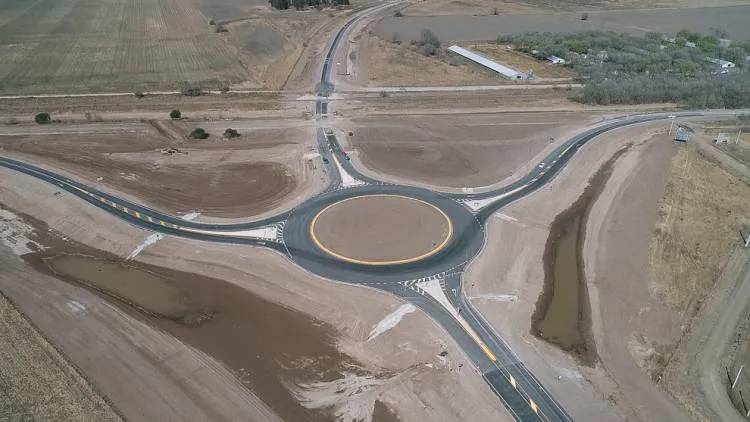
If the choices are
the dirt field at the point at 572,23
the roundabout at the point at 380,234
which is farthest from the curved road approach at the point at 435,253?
the dirt field at the point at 572,23

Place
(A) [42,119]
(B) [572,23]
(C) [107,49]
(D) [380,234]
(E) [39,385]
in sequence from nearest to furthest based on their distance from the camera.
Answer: (E) [39,385], (D) [380,234], (A) [42,119], (C) [107,49], (B) [572,23]

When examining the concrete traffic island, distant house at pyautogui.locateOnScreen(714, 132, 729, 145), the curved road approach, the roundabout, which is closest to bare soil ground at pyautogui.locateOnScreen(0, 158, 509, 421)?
the curved road approach

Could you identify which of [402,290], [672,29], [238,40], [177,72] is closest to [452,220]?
[402,290]

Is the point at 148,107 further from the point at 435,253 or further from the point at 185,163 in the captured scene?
the point at 435,253

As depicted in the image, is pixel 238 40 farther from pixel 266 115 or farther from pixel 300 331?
pixel 300 331

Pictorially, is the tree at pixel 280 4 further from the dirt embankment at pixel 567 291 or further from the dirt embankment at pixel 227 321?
the dirt embankment at pixel 567 291

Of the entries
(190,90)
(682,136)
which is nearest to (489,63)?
(682,136)

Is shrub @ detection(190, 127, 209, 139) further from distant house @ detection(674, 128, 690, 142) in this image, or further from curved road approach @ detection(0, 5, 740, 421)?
distant house @ detection(674, 128, 690, 142)
